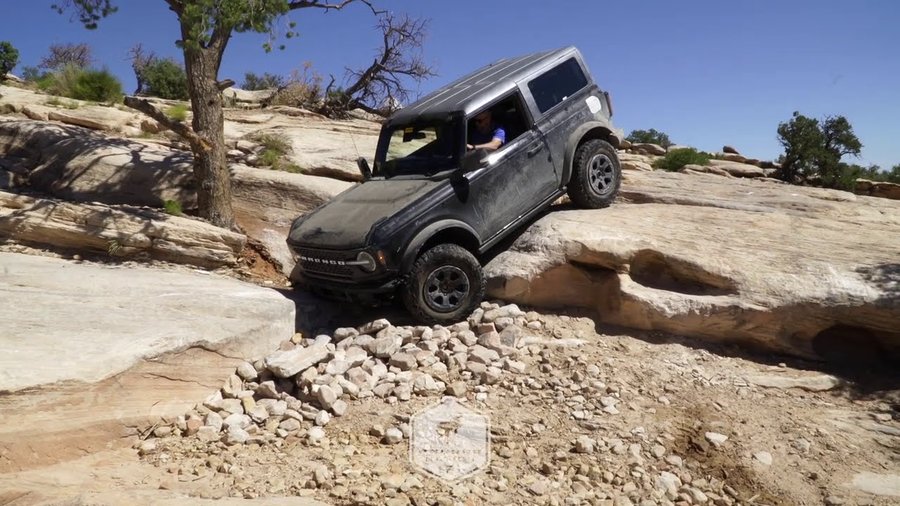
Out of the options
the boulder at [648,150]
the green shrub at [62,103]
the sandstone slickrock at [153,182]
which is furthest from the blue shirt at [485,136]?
the boulder at [648,150]

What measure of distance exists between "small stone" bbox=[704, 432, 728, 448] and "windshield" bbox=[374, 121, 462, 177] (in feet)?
10.6

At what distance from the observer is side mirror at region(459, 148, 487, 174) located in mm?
5352

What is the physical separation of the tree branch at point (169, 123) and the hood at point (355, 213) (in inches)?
83.9

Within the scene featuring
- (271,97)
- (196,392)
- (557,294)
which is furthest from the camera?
(271,97)

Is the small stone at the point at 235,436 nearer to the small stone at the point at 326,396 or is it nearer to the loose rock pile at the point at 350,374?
the loose rock pile at the point at 350,374

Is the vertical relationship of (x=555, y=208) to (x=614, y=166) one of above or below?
below

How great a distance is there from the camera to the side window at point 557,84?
629 cm

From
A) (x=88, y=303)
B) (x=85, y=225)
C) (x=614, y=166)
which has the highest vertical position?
(x=614, y=166)

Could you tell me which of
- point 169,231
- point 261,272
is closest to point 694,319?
point 261,272

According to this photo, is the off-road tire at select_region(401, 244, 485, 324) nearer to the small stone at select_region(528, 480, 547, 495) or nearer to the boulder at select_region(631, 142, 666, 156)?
the small stone at select_region(528, 480, 547, 495)

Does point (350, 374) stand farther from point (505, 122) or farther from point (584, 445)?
point (505, 122)

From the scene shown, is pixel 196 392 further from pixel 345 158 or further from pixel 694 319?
pixel 345 158

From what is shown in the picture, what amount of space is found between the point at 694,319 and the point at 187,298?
4495 mm

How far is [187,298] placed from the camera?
5.04 m
